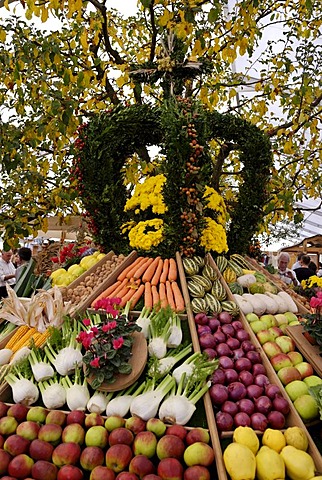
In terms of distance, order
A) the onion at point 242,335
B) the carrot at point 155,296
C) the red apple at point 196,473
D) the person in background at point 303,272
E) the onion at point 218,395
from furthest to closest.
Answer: the person in background at point 303,272 < the carrot at point 155,296 < the onion at point 242,335 < the onion at point 218,395 < the red apple at point 196,473

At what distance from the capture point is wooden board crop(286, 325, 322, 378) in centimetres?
262

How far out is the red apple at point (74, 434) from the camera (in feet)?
6.66

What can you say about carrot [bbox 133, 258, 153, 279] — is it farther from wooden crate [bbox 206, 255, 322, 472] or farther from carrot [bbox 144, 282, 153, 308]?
wooden crate [bbox 206, 255, 322, 472]

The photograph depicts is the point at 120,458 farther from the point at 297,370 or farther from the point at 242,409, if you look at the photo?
the point at 297,370

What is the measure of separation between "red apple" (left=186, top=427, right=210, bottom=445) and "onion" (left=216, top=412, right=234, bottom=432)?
4.8 inches

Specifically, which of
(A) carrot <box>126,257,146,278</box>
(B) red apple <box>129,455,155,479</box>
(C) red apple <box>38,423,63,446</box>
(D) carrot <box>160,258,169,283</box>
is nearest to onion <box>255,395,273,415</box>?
(B) red apple <box>129,455,155,479</box>

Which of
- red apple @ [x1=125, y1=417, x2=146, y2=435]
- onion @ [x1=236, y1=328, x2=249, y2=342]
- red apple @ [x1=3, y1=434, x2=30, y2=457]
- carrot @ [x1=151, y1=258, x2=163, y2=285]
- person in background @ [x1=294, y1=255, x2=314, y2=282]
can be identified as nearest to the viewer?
red apple @ [x1=3, y1=434, x2=30, y2=457]

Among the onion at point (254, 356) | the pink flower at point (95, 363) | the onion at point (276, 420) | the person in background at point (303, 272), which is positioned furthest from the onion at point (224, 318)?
the person in background at point (303, 272)

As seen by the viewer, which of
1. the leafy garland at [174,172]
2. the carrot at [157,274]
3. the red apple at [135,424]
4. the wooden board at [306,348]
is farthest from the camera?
the leafy garland at [174,172]

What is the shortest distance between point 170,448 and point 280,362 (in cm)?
98

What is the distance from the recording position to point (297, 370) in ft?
8.39

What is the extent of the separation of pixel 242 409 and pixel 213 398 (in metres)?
0.16

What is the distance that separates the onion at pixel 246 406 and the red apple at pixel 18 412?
1098 mm

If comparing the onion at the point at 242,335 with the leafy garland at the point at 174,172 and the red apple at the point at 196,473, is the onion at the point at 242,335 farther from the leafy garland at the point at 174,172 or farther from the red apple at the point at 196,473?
the leafy garland at the point at 174,172
